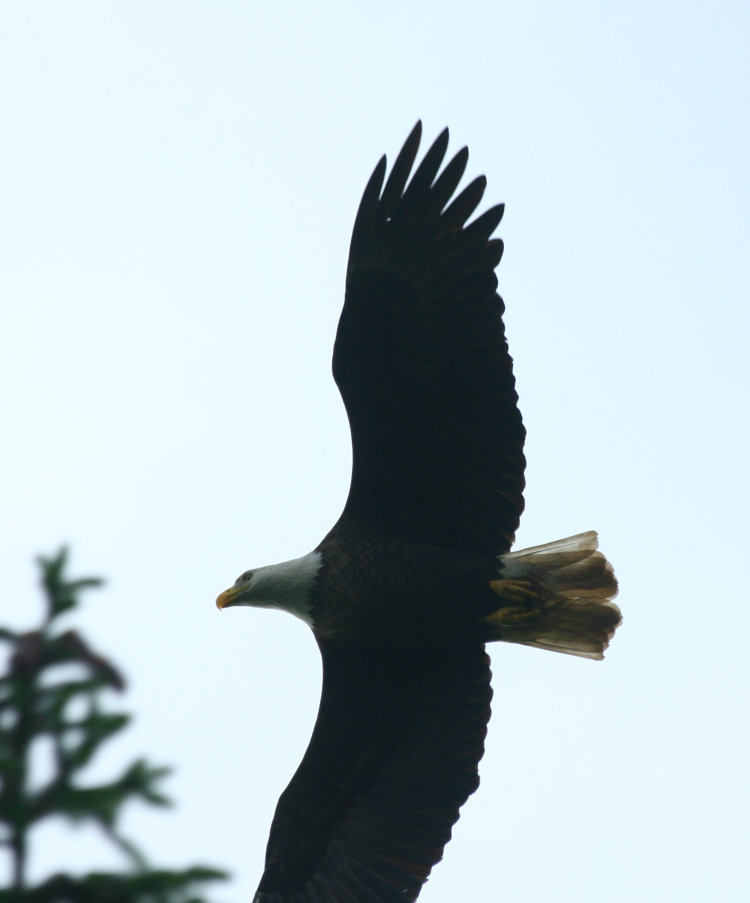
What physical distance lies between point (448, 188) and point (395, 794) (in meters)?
3.28

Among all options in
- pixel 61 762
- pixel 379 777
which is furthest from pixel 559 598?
pixel 61 762

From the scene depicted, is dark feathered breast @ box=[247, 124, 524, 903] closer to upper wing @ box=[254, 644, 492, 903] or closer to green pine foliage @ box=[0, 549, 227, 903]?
upper wing @ box=[254, 644, 492, 903]

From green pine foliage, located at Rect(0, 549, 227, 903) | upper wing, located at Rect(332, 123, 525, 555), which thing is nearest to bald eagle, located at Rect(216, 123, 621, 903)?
upper wing, located at Rect(332, 123, 525, 555)

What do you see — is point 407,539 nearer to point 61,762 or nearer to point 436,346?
point 436,346

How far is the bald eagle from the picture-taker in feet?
20.4

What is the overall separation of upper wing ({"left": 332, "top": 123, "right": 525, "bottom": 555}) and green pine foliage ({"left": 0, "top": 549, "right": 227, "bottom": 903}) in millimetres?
4584

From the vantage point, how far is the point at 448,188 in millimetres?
6230

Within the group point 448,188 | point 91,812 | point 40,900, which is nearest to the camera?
point 40,900

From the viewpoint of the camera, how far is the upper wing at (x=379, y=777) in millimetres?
6516

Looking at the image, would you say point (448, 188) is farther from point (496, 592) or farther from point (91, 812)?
point (91, 812)

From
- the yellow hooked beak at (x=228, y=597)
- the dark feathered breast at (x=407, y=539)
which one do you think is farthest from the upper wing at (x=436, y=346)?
the yellow hooked beak at (x=228, y=597)

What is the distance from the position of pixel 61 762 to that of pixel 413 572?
185 inches

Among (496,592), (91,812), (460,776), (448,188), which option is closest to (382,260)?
(448,188)

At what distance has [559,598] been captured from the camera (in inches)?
260
